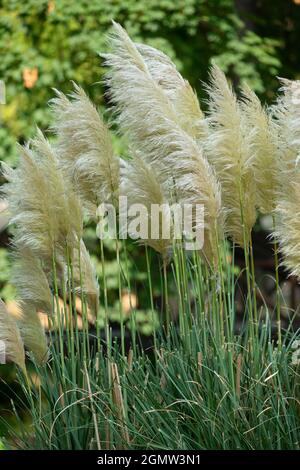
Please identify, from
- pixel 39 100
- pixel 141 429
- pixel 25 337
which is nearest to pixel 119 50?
pixel 25 337

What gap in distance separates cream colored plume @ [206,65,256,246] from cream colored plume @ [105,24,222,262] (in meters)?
0.11

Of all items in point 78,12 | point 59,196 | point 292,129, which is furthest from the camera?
point 78,12

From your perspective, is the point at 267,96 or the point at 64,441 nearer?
the point at 64,441

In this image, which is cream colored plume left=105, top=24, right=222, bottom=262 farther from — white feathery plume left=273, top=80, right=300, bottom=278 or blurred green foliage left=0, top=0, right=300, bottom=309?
blurred green foliage left=0, top=0, right=300, bottom=309

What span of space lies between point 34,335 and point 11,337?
0.16 meters

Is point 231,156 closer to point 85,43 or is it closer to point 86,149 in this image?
point 86,149

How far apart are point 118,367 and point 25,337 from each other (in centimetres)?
40

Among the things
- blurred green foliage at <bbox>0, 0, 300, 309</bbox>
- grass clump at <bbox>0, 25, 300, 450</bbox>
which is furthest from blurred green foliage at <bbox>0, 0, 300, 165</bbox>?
grass clump at <bbox>0, 25, 300, 450</bbox>

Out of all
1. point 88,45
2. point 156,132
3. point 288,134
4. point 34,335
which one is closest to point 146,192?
point 156,132

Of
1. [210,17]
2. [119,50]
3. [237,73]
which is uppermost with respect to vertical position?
[210,17]

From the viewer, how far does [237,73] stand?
7.26m

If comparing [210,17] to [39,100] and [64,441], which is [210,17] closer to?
[39,100]

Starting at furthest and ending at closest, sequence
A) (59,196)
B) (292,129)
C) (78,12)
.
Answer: (78,12) → (59,196) → (292,129)

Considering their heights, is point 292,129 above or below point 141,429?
above
